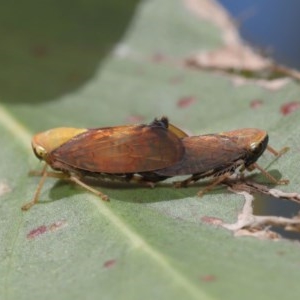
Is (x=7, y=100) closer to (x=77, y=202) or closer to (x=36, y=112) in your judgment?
(x=36, y=112)

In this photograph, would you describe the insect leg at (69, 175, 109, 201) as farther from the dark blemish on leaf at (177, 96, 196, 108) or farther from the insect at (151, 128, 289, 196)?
the dark blemish on leaf at (177, 96, 196, 108)

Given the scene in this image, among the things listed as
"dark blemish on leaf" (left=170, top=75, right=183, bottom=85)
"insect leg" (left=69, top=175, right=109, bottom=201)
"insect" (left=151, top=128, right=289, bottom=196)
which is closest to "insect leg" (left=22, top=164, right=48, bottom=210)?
"insect leg" (left=69, top=175, right=109, bottom=201)

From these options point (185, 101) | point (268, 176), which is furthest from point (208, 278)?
point (185, 101)

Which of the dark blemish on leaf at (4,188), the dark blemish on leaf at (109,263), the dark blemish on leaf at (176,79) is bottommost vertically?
the dark blemish on leaf at (4,188)

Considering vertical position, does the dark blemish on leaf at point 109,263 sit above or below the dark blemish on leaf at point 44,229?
above

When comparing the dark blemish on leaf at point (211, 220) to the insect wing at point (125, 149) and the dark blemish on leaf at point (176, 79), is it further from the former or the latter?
the dark blemish on leaf at point (176, 79)

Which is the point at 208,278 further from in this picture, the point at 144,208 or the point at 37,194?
the point at 37,194

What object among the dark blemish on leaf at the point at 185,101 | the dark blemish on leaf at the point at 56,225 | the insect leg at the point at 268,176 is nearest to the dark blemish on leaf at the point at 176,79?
the dark blemish on leaf at the point at 185,101

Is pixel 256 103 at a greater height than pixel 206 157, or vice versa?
pixel 256 103
